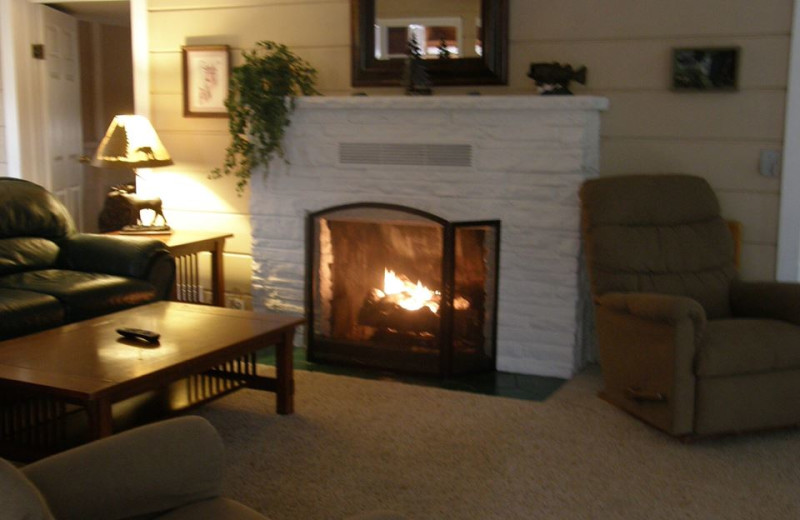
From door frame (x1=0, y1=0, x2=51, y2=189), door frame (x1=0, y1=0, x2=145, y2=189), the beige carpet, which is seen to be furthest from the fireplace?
door frame (x1=0, y1=0, x2=51, y2=189)

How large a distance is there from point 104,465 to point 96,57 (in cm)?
612

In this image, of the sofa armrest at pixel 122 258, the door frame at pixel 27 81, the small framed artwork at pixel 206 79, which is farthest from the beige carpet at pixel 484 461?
the door frame at pixel 27 81

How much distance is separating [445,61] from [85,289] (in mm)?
2116

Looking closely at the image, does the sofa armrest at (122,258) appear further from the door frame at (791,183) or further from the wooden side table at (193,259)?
the door frame at (791,183)

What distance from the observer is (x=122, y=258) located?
4.34 m

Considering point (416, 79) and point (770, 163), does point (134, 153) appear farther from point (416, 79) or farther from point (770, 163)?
point (770, 163)

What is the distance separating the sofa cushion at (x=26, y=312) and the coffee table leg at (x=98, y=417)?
1.18m

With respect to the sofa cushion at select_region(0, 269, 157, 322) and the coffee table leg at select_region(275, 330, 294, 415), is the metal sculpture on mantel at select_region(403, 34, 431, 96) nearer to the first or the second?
the coffee table leg at select_region(275, 330, 294, 415)

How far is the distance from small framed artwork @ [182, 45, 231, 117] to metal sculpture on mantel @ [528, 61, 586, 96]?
192 centimetres

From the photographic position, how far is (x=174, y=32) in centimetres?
521

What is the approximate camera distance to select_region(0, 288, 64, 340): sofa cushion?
3590 mm

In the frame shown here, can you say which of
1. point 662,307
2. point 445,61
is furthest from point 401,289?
point 662,307

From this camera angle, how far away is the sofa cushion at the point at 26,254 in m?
Answer: 4.26

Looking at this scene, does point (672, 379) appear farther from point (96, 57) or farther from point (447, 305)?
point (96, 57)
